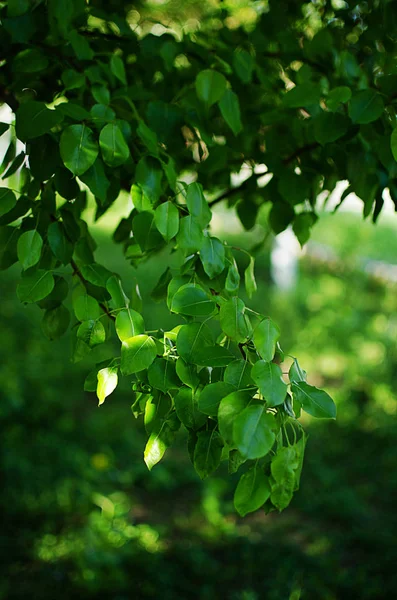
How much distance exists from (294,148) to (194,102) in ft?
0.84

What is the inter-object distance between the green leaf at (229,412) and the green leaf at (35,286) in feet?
1.15

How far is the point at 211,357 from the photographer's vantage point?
2.65ft

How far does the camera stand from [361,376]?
398 cm

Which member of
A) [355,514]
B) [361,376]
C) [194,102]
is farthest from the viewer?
[361,376]

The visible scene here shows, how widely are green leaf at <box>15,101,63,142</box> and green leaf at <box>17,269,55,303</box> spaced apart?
0.67 ft

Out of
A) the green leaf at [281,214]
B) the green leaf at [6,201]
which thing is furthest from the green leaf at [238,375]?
the green leaf at [281,214]

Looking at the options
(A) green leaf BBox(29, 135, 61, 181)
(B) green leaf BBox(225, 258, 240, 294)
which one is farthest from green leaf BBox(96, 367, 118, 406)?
(A) green leaf BBox(29, 135, 61, 181)

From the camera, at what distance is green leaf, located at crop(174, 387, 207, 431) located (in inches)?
32.5

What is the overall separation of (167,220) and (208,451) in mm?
329

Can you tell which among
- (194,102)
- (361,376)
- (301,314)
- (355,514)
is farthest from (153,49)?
(301,314)

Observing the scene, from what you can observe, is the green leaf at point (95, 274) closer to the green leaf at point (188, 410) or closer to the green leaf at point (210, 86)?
the green leaf at point (188, 410)

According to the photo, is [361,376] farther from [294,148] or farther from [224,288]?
[224,288]

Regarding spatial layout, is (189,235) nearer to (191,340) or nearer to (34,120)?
(191,340)

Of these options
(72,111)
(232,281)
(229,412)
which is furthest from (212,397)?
(72,111)
